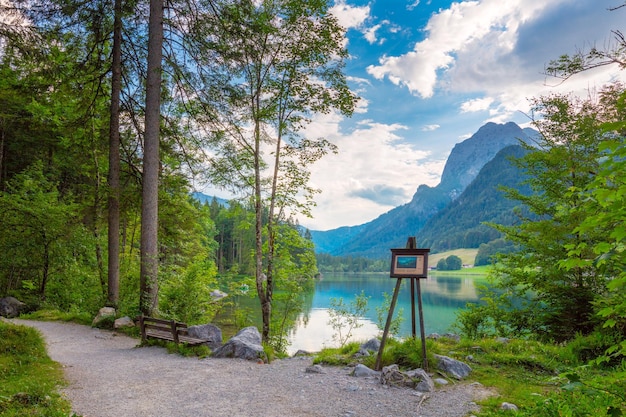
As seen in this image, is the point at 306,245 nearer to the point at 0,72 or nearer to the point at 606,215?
the point at 606,215

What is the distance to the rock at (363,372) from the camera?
722 centimetres

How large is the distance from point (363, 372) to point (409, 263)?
2445mm

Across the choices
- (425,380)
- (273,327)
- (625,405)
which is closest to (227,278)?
(273,327)

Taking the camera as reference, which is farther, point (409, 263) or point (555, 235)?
point (555, 235)

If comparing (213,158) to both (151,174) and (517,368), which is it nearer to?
(151,174)

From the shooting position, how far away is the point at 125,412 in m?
5.21

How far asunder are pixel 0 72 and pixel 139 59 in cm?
477

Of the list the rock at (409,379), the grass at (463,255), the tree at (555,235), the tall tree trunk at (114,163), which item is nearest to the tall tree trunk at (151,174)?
the tall tree trunk at (114,163)

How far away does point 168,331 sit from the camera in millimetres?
9633

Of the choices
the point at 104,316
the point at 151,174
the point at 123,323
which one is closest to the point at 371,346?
the point at 123,323

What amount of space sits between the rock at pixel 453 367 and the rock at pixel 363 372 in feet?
4.35

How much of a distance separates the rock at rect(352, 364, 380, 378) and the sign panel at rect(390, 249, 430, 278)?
1948 mm

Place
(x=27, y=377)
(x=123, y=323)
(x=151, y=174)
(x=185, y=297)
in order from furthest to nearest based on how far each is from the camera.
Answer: (x=123, y=323)
(x=151, y=174)
(x=185, y=297)
(x=27, y=377)

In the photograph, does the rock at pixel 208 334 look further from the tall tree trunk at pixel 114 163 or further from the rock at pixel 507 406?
the rock at pixel 507 406
